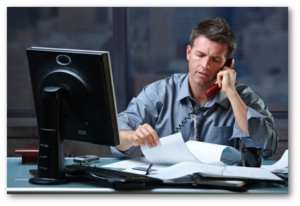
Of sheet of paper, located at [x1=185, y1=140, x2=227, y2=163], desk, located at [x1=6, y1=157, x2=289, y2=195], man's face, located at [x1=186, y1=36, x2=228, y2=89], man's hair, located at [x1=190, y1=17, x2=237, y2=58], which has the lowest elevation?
desk, located at [x1=6, y1=157, x2=289, y2=195]

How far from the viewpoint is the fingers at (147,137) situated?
1.91 m

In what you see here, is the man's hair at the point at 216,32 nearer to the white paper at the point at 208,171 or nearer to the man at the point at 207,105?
the man at the point at 207,105

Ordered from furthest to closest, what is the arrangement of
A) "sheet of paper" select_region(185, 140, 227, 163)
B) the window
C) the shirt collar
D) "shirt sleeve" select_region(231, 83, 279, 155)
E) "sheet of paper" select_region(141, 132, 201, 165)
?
the window
the shirt collar
"shirt sleeve" select_region(231, 83, 279, 155)
"sheet of paper" select_region(185, 140, 227, 163)
"sheet of paper" select_region(141, 132, 201, 165)

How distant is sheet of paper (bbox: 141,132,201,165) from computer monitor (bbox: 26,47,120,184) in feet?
0.86

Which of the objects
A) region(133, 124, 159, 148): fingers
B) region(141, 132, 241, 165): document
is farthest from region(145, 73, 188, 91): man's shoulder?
region(133, 124, 159, 148): fingers

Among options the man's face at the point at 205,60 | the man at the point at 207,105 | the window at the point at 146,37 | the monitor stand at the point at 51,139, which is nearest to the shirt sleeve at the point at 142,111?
the man at the point at 207,105

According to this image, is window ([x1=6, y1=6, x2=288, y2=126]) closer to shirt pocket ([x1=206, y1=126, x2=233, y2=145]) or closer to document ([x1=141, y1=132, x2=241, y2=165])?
shirt pocket ([x1=206, y1=126, x2=233, y2=145])

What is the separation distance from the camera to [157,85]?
2.60m

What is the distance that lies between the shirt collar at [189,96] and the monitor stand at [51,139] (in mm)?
972

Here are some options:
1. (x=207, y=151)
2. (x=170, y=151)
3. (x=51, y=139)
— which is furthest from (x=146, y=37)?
(x=51, y=139)

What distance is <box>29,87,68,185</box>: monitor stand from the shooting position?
5.35ft

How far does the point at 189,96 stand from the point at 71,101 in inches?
36.0
